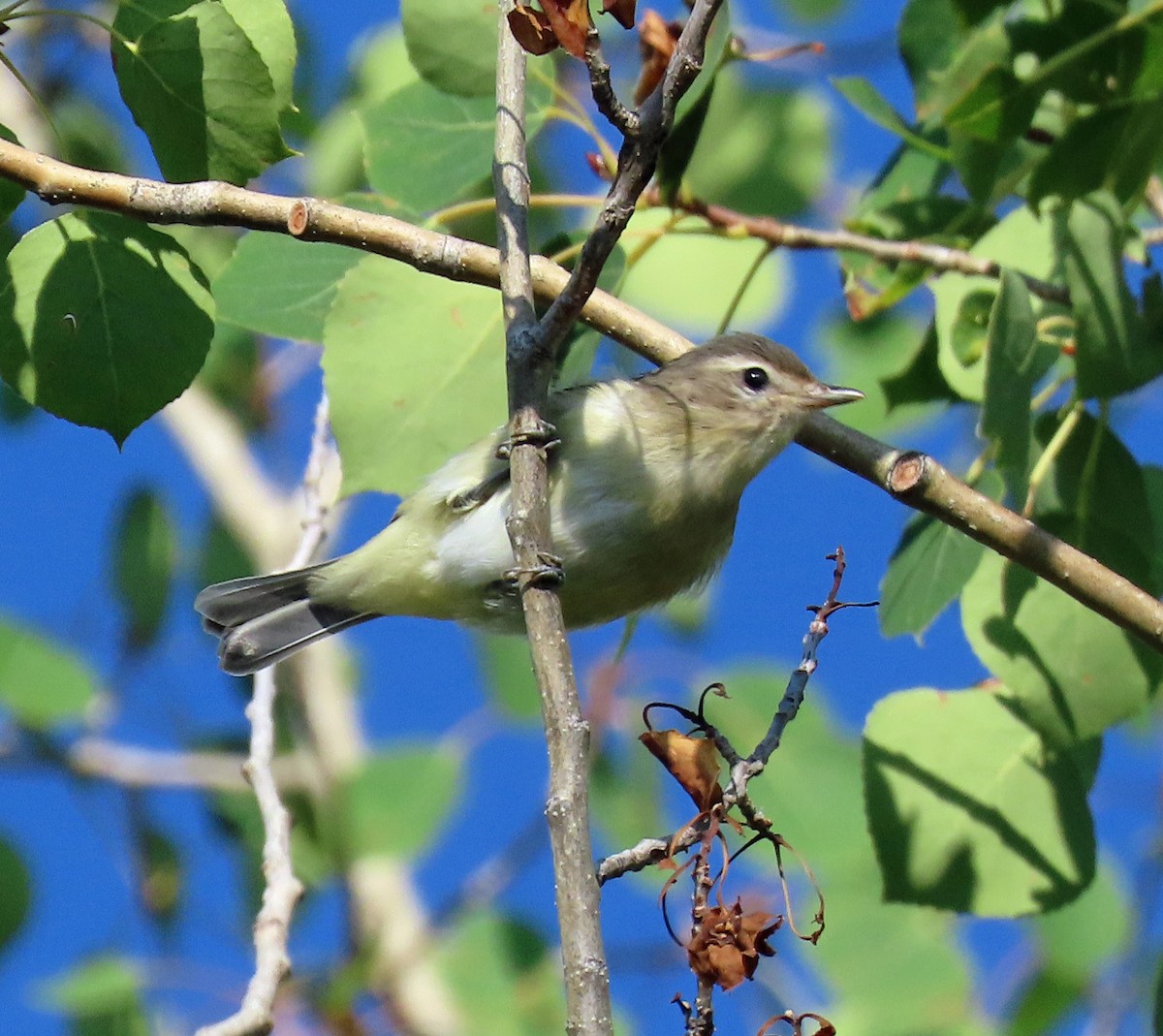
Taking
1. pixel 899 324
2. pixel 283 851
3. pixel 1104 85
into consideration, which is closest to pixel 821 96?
pixel 899 324

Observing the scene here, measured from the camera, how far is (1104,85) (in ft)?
10.0

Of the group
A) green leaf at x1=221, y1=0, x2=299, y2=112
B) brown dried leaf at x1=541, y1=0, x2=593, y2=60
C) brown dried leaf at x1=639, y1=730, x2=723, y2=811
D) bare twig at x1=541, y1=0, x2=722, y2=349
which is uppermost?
green leaf at x1=221, y1=0, x2=299, y2=112

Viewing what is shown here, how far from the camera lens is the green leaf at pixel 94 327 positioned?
7.50 feet

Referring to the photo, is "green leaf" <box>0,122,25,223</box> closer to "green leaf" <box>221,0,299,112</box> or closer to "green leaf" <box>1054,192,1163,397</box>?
"green leaf" <box>221,0,299,112</box>

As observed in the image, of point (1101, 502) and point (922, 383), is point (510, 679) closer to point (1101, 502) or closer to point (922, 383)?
point (922, 383)

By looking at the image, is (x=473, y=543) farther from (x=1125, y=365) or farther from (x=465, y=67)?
(x=1125, y=365)

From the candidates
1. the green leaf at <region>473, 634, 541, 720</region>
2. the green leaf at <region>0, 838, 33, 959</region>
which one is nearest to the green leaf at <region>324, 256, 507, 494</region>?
the green leaf at <region>0, 838, 33, 959</region>

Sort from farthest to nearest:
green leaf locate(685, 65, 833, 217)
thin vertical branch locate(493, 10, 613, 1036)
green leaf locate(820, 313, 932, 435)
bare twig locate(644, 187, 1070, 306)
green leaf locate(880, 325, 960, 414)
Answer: green leaf locate(820, 313, 932, 435) < green leaf locate(685, 65, 833, 217) < green leaf locate(880, 325, 960, 414) < bare twig locate(644, 187, 1070, 306) < thin vertical branch locate(493, 10, 613, 1036)

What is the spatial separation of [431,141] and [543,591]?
1.67 m

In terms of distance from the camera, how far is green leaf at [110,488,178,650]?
5.15 m

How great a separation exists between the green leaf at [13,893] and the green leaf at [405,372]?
1966 mm

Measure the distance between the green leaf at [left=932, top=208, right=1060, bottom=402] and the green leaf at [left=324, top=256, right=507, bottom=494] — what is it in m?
0.89

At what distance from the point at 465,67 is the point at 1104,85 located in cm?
124

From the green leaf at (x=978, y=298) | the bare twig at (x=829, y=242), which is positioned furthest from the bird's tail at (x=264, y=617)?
the green leaf at (x=978, y=298)
